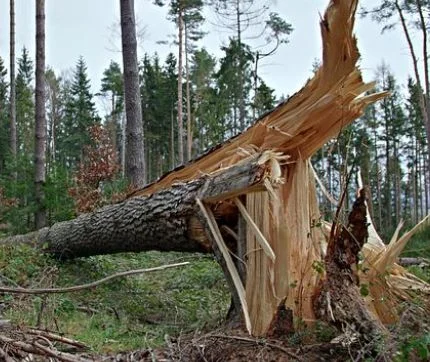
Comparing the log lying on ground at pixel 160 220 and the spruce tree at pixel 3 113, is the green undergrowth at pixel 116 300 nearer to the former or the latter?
the log lying on ground at pixel 160 220

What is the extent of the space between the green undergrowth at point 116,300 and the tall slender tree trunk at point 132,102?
1937mm

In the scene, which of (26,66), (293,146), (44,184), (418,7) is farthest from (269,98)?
(26,66)

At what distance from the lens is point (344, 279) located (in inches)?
121

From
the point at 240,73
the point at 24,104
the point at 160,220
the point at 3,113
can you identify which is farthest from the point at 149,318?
the point at 24,104

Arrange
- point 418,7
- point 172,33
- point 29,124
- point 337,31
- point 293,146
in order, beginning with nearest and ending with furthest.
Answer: point 337,31 < point 293,146 < point 418,7 < point 172,33 < point 29,124

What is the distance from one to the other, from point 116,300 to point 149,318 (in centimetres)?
52

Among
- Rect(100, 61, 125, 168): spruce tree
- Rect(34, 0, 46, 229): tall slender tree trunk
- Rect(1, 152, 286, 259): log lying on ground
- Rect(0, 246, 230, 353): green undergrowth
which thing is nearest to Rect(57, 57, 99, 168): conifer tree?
Rect(100, 61, 125, 168): spruce tree

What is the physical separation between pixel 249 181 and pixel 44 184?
7177mm

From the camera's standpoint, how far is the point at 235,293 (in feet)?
10.8

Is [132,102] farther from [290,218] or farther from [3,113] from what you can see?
[3,113]

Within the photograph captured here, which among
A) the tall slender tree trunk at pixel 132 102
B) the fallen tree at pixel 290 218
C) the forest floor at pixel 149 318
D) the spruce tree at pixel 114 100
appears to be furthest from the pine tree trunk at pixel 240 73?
the fallen tree at pixel 290 218

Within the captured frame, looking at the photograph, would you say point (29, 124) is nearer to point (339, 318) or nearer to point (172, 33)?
point (172, 33)

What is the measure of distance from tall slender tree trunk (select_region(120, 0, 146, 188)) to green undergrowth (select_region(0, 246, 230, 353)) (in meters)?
1.94

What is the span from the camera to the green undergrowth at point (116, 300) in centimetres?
360
